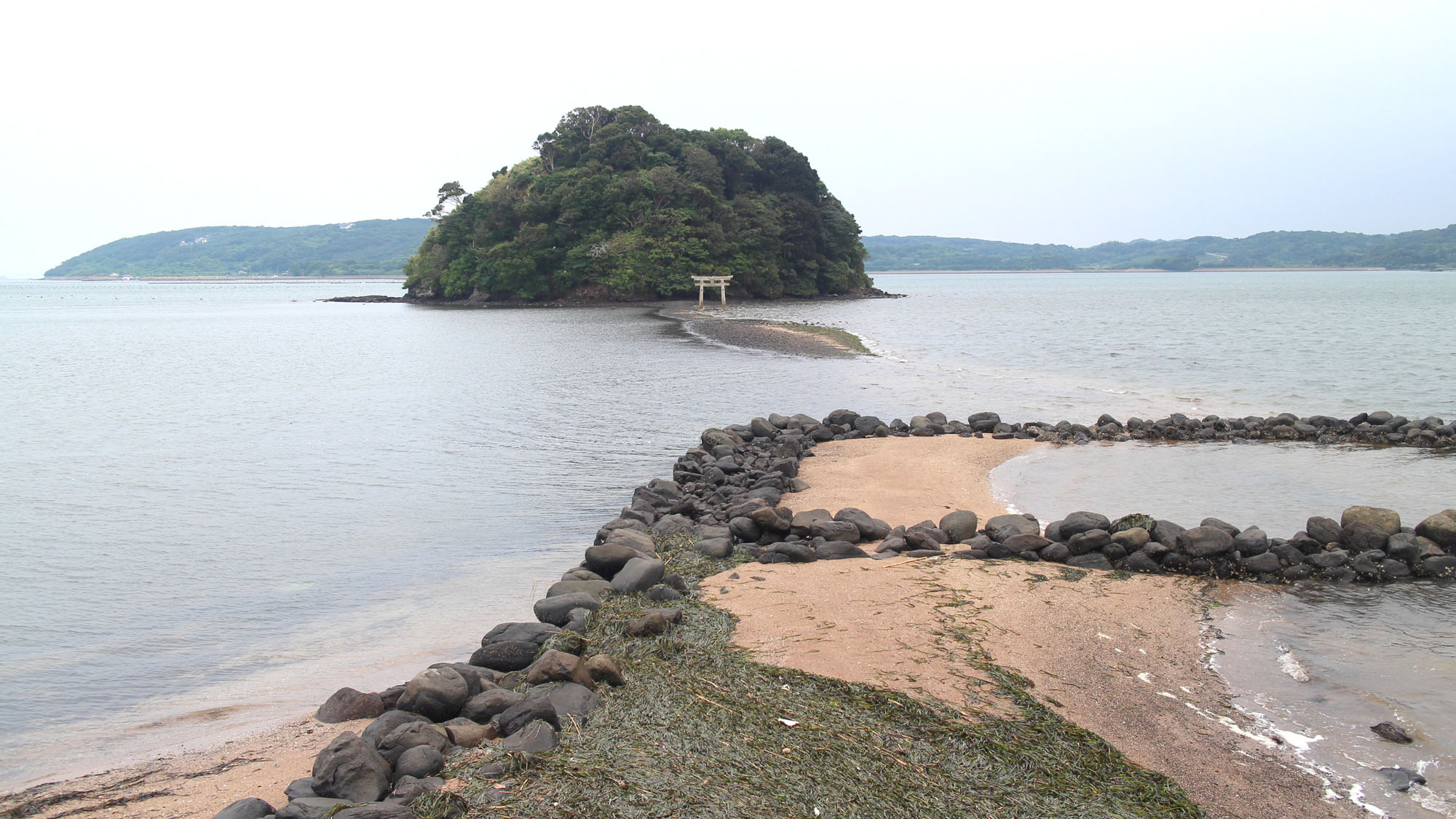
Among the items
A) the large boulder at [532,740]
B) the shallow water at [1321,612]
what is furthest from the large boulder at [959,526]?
the large boulder at [532,740]

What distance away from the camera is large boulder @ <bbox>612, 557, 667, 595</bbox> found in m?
6.68

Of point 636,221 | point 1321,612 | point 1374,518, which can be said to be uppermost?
point 636,221

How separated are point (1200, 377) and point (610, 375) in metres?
15.4

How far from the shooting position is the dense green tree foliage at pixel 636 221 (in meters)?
70.9

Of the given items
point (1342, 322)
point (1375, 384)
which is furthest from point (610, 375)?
point (1342, 322)

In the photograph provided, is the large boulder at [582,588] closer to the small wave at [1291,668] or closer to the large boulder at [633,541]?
the large boulder at [633,541]

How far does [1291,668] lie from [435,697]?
5.16m

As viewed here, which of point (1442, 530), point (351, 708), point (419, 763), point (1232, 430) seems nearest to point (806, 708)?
point (419, 763)

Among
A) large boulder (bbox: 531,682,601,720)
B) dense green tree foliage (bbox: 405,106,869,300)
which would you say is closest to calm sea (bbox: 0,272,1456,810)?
large boulder (bbox: 531,682,601,720)

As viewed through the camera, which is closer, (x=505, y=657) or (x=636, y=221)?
(x=505, y=657)

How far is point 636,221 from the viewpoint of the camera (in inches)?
2822

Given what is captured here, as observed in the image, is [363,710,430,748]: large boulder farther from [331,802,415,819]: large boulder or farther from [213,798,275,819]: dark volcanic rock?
[331,802,415,819]: large boulder

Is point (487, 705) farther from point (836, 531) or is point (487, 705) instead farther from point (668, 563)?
point (836, 531)

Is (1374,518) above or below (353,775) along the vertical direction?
above
